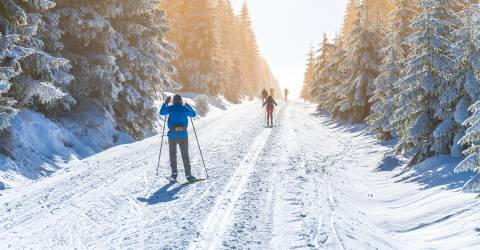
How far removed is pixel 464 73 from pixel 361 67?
1358 centimetres

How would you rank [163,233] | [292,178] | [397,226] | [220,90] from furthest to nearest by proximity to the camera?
[220,90] < [292,178] < [397,226] < [163,233]

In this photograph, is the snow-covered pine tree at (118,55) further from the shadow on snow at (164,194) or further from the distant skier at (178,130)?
the shadow on snow at (164,194)

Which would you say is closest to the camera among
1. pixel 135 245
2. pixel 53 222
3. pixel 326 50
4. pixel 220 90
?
pixel 135 245

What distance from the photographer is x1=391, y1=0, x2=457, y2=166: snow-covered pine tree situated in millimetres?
11914

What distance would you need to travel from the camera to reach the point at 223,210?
795 centimetres

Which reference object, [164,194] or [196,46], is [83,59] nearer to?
[164,194]

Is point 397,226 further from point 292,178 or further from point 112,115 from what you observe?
point 112,115

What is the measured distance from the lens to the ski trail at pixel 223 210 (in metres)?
6.34

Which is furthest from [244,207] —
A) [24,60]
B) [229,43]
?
[229,43]

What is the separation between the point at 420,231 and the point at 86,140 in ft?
42.7

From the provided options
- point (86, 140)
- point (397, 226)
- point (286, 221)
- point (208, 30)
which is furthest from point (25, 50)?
point (208, 30)

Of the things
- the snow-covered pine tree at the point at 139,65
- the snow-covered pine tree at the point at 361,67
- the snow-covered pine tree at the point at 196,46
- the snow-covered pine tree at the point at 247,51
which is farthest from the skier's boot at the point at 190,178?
the snow-covered pine tree at the point at 247,51

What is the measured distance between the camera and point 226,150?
15461mm

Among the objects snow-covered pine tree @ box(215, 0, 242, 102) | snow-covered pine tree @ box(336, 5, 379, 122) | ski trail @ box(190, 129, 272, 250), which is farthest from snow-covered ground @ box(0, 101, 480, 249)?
snow-covered pine tree @ box(215, 0, 242, 102)
